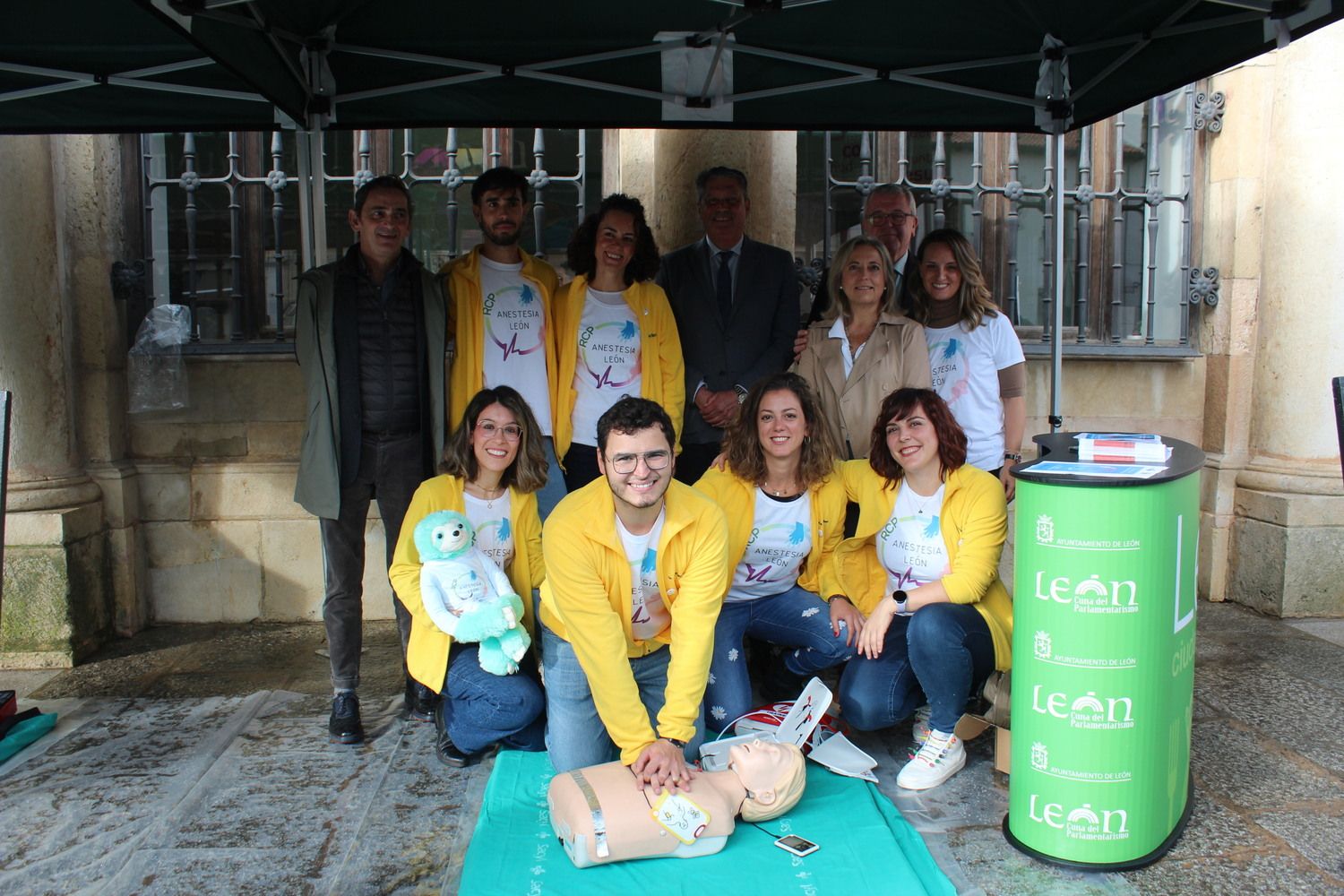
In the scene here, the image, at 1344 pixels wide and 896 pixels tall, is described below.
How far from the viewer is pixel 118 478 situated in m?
5.02

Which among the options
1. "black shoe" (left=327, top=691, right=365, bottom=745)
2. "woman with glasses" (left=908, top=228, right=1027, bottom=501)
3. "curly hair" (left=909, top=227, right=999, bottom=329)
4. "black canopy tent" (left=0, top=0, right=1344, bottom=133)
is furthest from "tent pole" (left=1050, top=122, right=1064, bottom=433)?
"black shoe" (left=327, top=691, right=365, bottom=745)

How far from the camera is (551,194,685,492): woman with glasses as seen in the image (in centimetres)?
402

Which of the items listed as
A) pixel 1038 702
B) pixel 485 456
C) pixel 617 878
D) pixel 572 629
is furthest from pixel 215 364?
pixel 1038 702

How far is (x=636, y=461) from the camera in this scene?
2.99m

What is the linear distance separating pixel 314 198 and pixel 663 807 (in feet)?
9.36

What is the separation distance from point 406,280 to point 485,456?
78cm

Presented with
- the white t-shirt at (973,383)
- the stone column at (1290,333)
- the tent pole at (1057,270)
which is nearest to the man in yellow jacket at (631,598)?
the white t-shirt at (973,383)

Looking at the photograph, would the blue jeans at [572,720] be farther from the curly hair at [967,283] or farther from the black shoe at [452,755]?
the curly hair at [967,283]

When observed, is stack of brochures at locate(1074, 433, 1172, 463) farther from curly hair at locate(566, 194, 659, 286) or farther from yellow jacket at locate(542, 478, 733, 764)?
curly hair at locate(566, 194, 659, 286)

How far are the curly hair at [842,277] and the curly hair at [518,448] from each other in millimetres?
1256

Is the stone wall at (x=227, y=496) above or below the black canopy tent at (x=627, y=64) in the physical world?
below

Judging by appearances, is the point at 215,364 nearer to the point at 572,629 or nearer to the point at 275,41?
the point at 275,41

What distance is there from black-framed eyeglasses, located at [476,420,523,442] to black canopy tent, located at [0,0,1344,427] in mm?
1297

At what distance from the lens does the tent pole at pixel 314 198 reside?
4.10 meters
